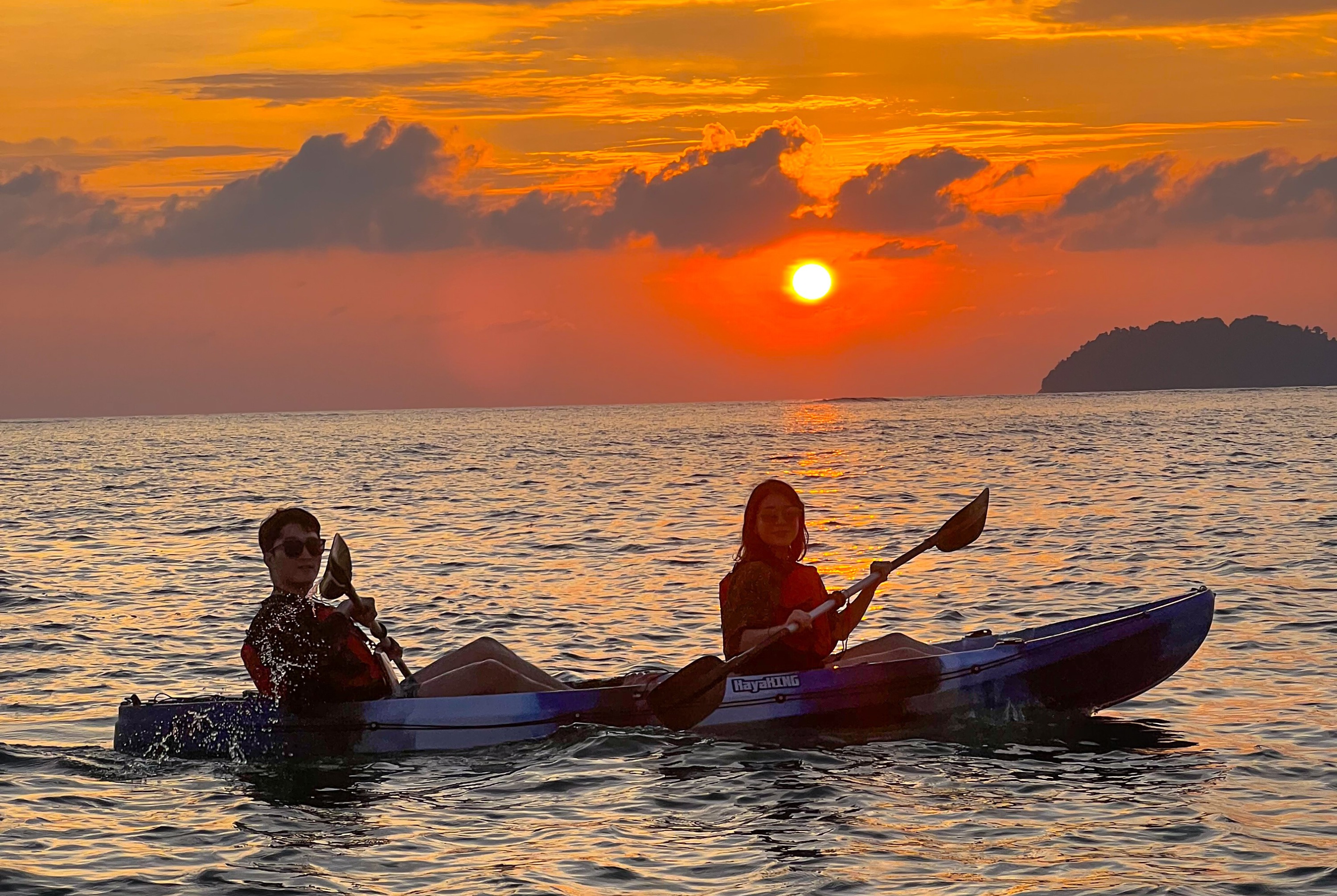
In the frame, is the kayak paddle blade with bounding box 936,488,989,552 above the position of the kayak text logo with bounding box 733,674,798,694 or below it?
above

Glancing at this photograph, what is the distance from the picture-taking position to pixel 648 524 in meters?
28.3

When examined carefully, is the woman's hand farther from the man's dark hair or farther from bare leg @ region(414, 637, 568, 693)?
the man's dark hair

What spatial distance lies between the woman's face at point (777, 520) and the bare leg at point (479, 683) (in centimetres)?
186

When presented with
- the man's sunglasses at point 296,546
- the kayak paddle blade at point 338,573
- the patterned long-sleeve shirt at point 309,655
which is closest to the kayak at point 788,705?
the patterned long-sleeve shirt at point 309,655

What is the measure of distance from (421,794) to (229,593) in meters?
10.7

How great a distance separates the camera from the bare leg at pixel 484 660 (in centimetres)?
1014

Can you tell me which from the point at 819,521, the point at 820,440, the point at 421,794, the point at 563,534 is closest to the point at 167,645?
the point at 421,794

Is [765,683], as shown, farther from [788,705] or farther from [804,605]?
[804,605]

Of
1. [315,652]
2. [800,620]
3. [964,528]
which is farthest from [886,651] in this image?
[315,652]

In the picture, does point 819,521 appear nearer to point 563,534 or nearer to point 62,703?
point 563,534

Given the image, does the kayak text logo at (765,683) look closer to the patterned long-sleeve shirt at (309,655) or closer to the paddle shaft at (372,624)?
the paddle shaft at (372,624)

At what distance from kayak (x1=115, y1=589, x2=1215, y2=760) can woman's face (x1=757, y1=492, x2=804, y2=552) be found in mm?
1008

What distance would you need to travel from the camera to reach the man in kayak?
9141mm

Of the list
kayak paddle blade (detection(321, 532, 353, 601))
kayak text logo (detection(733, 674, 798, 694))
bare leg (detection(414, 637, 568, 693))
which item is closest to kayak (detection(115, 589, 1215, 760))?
kayak text logo (detection(733, 674, 798, 694))
